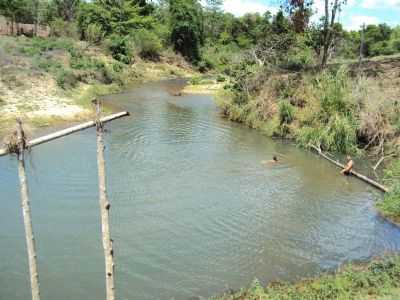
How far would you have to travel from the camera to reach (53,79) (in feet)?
95.5

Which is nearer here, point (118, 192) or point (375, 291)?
point (375, 291)

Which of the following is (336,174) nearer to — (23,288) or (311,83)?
(311,83)

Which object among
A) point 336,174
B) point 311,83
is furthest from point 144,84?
point 336,174

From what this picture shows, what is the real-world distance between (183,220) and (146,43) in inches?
1707

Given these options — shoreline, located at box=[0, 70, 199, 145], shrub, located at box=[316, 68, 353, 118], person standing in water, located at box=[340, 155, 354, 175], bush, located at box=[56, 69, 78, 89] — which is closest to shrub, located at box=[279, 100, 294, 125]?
shrub, located at box=[316, 68, 353, 118]

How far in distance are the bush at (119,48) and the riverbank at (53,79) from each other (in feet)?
2.42

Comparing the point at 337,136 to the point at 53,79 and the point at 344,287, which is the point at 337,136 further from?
the point at 53,79

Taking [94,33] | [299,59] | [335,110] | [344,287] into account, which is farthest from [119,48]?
[344,287]

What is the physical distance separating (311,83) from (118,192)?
13324 millimetres

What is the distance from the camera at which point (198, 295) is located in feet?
28.0

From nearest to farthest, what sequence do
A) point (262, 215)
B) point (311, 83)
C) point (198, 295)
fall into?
point (198, 295) → point (262, 215) → point (311, 83)

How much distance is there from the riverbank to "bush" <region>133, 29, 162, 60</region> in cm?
562

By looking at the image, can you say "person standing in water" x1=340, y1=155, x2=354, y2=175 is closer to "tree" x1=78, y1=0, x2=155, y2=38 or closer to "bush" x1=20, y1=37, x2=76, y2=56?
"bush" x1=20, y1=37, x2=76, y2=56

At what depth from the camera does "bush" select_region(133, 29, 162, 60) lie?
51.9 metres
